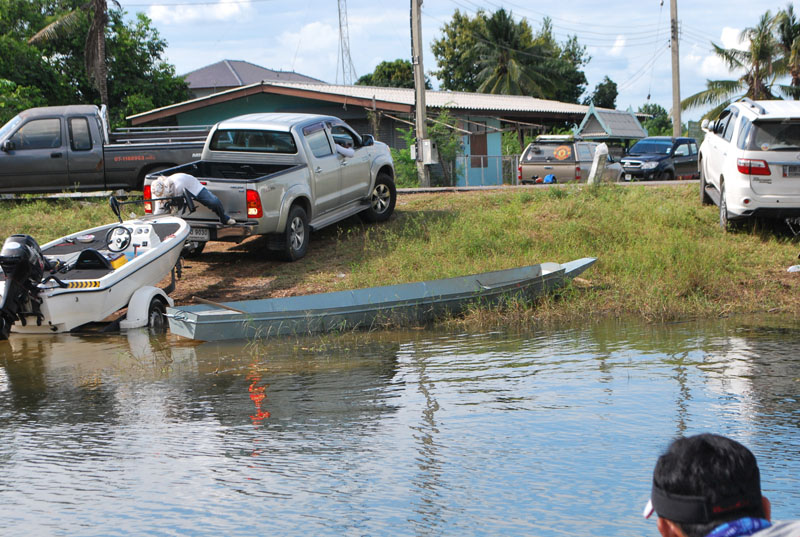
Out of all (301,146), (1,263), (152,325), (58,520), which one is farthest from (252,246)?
(58,520)

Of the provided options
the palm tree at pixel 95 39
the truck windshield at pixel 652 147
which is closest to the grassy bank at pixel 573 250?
the truck windshield at pixel 652 147

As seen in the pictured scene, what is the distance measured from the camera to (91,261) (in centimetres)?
972

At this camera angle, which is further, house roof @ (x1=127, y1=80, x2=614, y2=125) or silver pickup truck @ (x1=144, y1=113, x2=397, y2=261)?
house roof @ (x1=127, y1=80, x2=614, y2=125)

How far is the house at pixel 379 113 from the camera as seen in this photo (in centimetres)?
2752

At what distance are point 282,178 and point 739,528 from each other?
1047cm

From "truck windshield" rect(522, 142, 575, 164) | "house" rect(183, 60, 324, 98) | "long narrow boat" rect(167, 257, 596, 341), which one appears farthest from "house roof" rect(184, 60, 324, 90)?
"long narrow boat" rect(167, 257, 596, 341)

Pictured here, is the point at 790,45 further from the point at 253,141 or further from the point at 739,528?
the point at 739,528

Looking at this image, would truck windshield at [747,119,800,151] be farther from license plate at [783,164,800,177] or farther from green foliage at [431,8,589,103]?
green foliage at [431,8,589,103]

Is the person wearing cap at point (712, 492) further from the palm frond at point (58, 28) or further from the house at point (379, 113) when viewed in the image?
the palm frond at point (58, 28)

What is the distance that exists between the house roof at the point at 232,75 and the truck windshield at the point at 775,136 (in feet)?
126

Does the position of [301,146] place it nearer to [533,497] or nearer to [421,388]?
[421,388]

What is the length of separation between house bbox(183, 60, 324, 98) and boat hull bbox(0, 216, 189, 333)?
36.0 metres

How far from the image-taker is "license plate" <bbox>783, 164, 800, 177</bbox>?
38.0ft

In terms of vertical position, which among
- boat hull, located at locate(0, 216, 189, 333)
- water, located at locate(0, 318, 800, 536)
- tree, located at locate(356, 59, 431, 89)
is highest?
tree, located at locate(356, 59, 431, 89)
